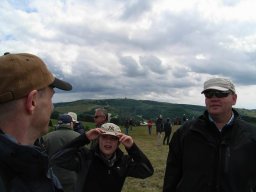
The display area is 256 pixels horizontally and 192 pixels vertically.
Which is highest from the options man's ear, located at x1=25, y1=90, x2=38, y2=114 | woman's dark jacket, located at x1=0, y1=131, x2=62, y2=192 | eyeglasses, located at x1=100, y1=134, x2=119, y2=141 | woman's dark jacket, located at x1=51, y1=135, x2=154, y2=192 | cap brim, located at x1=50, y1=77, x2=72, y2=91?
cap brim, located at x1=50, y1=77, x2=72, y2=91

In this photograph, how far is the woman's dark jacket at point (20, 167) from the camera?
6.01 feet

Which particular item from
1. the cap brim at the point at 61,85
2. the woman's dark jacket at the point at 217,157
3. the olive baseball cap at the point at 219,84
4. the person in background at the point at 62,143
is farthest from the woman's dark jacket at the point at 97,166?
the cap brim at the point at 61,85

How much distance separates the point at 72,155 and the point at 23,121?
3012 millimetres

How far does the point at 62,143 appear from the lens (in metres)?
6.46

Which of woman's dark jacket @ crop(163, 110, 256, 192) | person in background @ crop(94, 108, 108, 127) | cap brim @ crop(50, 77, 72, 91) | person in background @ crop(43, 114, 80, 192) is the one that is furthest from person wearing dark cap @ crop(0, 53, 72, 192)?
person in background @ crop(94, 108, 108, 127)

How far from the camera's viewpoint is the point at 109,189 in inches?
189

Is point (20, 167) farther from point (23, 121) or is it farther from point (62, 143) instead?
point (62, 143)

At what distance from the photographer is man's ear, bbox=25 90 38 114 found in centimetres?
203

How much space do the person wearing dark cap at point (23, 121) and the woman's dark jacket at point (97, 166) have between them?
261 centimetres

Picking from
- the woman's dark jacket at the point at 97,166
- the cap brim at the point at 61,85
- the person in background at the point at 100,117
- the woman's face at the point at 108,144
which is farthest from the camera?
the person in background at the point at 100,117

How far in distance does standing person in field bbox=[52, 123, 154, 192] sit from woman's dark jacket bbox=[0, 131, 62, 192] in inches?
111

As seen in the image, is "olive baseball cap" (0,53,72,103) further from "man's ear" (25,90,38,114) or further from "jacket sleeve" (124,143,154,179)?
"jacket sleeve" (124,143,154,179)

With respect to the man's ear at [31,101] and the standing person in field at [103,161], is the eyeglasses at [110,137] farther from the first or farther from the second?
the man's ear at [31,101]

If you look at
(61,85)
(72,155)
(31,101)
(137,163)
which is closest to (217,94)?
(137,163)
